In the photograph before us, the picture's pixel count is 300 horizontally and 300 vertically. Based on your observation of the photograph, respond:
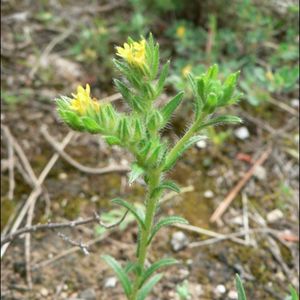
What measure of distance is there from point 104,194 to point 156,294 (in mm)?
590

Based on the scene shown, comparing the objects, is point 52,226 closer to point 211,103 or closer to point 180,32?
point 211,103

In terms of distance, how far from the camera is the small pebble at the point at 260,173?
2682 mm

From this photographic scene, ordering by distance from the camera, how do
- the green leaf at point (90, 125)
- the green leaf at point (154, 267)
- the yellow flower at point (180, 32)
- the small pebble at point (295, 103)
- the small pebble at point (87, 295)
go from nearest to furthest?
the green leaf at point (90, 125)
the green leaf at point (154, 267)
the small pebble at point (87, 295)
the small pebble at point (295, 103)
the yellow flower at point (180, 32)

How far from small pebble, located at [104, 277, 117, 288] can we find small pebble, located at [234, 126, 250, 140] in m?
1.09

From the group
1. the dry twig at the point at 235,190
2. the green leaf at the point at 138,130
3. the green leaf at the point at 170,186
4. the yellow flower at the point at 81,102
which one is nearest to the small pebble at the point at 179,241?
the dry twig at the point at 235,190

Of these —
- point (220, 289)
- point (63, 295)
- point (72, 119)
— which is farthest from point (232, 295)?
point (72, 119)

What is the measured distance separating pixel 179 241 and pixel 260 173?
2.01ft

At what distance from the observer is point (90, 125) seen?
1492 millimetres

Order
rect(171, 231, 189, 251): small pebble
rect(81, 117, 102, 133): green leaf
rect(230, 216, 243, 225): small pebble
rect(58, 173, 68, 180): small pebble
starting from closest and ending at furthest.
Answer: rect(81, 117, 102, 133): green leaf
rect(171, 231, 189, 251): small pebble
rect(230, 216, 243, 225): small pebble
rect(58, 173, 68, 180): small pebble

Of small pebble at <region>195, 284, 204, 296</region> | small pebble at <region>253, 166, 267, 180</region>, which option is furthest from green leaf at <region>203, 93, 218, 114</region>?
small pebble at <region>253, 166, 267, 180</region>

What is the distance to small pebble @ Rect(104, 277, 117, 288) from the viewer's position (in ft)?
7.27

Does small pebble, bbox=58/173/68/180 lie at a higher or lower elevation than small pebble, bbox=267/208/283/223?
lower

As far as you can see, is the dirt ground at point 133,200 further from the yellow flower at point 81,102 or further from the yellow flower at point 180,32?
the yellow flower at point 81,102

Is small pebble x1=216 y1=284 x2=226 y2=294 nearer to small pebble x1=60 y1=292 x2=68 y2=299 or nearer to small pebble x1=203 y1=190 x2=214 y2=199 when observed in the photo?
small pebble x1=203 y1=190 x2=214 y2=199
